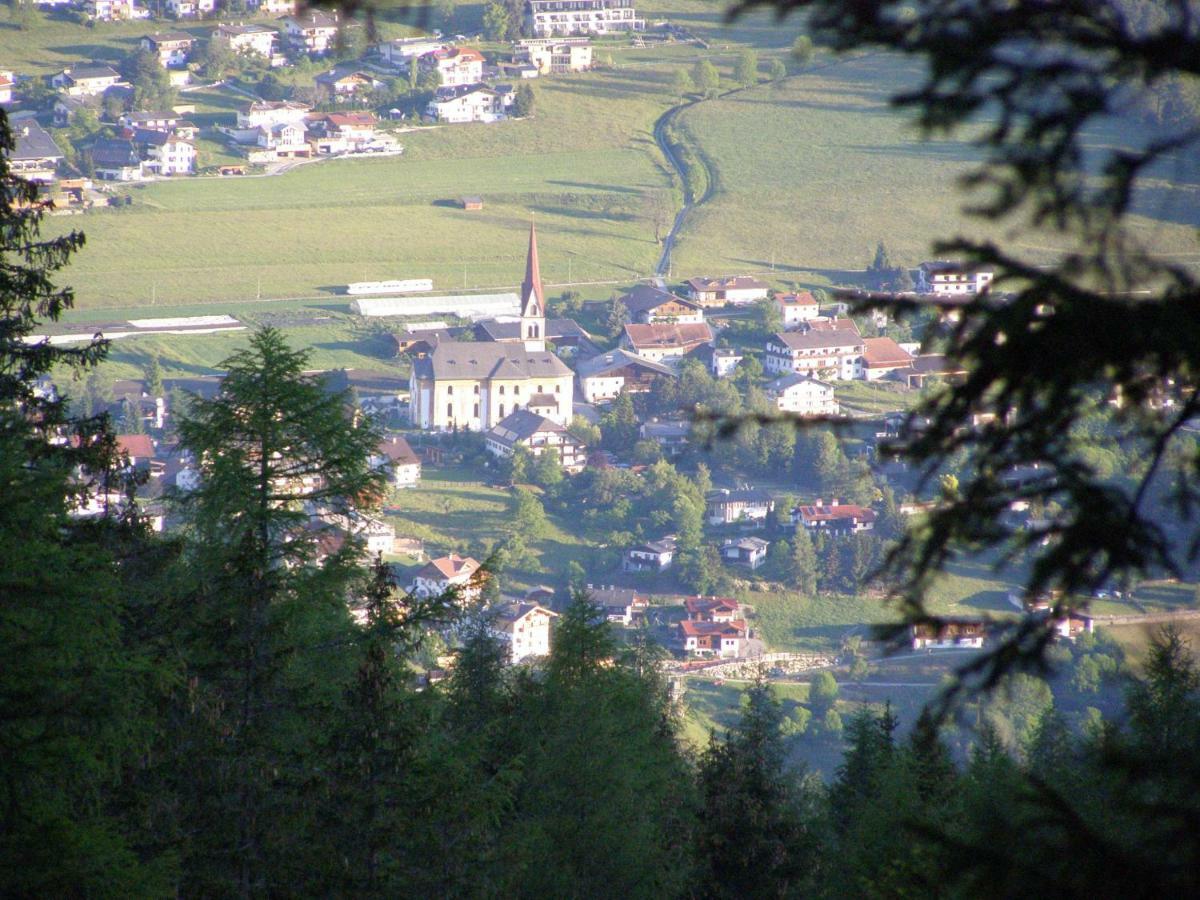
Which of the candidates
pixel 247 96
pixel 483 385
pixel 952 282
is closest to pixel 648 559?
pixel 483 385

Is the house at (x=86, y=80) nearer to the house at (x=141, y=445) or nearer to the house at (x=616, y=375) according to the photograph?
the house at (x=616, y=375)

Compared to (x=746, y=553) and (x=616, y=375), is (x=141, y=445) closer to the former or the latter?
(x=746, y=553)

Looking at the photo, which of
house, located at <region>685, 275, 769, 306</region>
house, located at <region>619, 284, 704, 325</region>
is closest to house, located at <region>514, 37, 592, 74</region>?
house, located at <region>685, 275, 769, 306</region>

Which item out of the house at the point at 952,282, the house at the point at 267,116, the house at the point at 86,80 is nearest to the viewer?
the house at the point at 952,282

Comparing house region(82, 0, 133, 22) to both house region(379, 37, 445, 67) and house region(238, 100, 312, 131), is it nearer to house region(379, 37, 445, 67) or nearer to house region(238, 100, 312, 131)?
house region(379, 37, 445, 67)

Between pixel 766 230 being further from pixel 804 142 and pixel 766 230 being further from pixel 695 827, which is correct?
pixel 695 827

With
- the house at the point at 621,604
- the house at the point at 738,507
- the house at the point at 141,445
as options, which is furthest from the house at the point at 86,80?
the house at the point at 621,604
